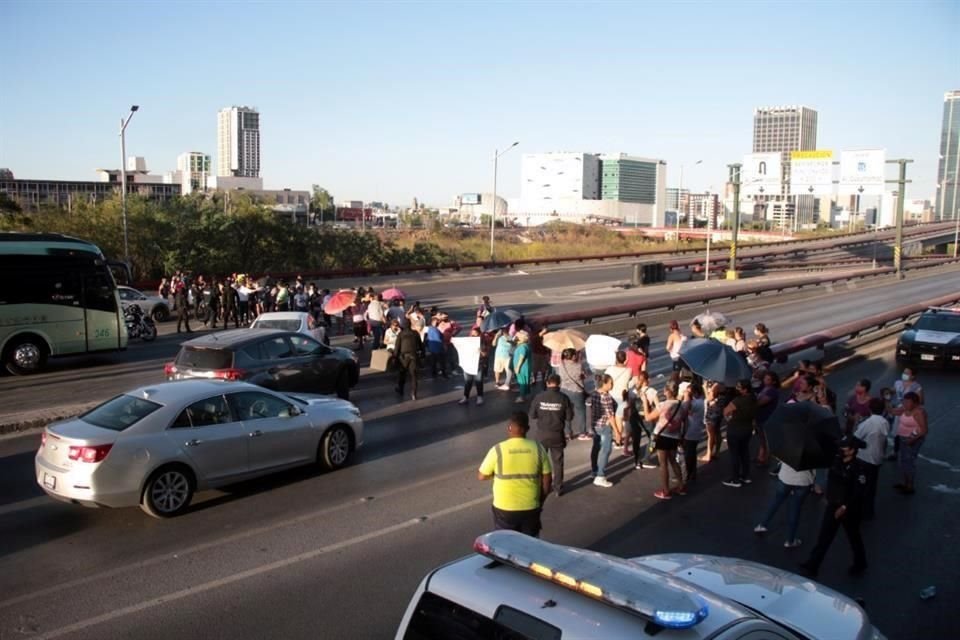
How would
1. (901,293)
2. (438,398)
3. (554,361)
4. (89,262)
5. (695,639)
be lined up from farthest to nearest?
(901,293)
(89,262)
(438,398)
(554,361)
(695,639)

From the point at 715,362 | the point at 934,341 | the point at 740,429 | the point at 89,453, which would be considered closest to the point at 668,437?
the point at 740,429

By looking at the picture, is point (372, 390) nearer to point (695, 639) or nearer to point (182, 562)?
point (182, 562)

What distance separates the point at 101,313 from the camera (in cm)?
2050

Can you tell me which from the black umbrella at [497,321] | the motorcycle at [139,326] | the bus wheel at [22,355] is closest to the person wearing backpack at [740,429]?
the black umbrella at [497,321]

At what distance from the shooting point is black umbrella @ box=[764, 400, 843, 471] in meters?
8.22

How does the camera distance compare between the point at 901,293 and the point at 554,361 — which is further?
the point at 901,293

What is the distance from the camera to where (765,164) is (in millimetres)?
52188

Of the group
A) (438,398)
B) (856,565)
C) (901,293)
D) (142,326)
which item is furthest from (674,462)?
(901,293)

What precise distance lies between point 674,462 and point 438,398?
23.5 feet

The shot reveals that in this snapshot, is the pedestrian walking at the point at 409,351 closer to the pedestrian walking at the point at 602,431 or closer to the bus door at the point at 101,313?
the pedestrian walking at the point at 602,431

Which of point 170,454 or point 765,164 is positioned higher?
point 765,164

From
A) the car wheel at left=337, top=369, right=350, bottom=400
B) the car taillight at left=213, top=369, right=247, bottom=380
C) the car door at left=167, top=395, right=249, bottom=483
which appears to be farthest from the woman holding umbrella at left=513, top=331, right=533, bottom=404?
the car door at left=167, top=395, right=249, bottom=483

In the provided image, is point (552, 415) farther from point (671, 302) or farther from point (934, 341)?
point (671, 302)

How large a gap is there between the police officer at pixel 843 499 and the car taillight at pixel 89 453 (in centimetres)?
722
